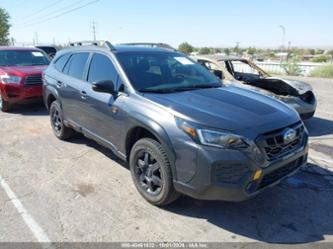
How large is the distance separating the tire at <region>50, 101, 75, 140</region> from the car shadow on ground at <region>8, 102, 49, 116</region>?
2440 mm

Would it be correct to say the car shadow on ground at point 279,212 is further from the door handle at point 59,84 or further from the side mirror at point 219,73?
the side mirror at point 219,73

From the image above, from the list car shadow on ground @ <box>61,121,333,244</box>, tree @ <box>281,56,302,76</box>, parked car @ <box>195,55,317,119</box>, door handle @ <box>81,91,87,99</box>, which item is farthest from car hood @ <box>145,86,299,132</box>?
tree @ <box>281,56,302,76</box>

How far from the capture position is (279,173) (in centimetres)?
319

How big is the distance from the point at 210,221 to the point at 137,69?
2094 mm

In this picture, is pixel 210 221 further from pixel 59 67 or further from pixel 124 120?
pixel 59 67

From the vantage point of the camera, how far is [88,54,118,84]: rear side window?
13.4ft

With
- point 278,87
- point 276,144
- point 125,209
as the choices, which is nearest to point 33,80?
point 125,209

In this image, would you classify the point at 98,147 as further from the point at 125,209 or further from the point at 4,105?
the point at 4,105

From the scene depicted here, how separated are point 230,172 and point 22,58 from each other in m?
8.36

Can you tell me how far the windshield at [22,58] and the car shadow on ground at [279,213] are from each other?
7.43 m

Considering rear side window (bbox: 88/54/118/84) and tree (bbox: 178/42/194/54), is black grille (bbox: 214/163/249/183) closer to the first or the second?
rear side window (bbox: 88/54/118/84)

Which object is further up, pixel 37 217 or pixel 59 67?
pixel 59 67

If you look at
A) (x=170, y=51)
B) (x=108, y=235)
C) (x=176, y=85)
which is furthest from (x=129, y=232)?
(x=170, y=51)

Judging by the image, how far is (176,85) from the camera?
13.1 feet
